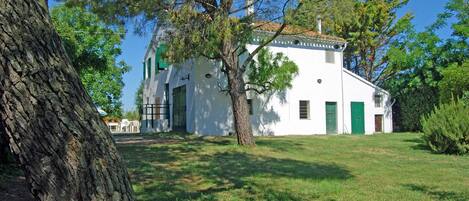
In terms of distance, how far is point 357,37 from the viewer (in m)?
33.5

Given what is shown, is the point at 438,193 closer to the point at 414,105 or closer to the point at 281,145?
the point at 281,145

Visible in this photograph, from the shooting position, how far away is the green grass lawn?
636cm

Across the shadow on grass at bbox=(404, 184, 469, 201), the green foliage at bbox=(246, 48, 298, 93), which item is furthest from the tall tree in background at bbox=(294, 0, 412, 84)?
the shadow on grass at bbox=(404, 184, 469, 201)

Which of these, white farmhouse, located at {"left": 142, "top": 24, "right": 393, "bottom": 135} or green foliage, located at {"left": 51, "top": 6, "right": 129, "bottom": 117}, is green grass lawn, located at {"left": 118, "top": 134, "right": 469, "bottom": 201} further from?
green foliage, located at {"left": 51, "top": 6, "right": 129, "bottom": 117}

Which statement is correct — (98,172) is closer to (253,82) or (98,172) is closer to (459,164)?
(459,164)

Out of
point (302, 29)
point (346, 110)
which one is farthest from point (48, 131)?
point (346, 110)

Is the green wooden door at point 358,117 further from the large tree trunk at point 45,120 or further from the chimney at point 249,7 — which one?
the large tree trunk at point 45,120

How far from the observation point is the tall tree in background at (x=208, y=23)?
1194 centimetres

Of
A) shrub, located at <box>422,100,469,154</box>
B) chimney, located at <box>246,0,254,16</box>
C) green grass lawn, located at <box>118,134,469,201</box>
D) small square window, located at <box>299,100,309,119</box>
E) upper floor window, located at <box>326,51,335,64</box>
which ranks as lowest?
green grass lawn, located at <box>118,134,469,201</box>

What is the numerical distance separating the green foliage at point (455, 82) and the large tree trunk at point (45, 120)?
21.2 m

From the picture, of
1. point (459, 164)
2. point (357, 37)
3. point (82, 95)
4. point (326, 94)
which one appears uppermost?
point (357, 37)

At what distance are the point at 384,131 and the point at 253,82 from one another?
10827 mm

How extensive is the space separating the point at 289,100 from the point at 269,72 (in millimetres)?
3760

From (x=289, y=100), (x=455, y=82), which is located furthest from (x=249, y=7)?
(x=455, y=82)
